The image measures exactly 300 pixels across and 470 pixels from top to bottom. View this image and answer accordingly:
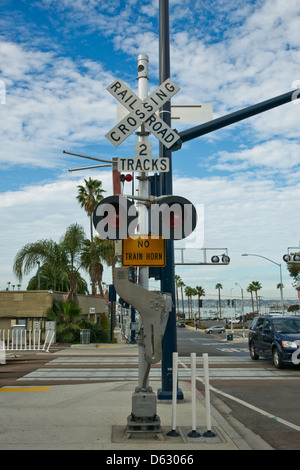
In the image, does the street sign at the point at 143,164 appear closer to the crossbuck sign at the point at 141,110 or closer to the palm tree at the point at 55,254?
the crossbuck sign at the point at 141,110

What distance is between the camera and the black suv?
45.6ft

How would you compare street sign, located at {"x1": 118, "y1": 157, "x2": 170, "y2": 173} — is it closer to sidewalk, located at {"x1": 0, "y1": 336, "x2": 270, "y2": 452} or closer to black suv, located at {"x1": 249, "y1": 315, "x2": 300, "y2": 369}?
sidewalk, located at {"x1": 0, "y1": 336, "x2": 270, "y2": 452}

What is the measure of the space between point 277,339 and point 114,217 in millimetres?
9696

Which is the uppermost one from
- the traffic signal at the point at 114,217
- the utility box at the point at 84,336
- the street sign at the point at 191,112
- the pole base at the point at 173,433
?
the street sign at the point at 191,112

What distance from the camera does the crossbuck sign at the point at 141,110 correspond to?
6.60 m

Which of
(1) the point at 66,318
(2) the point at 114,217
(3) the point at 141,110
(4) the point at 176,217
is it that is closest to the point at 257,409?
(4) the point at 176,217

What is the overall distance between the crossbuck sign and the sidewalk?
386 centimetres

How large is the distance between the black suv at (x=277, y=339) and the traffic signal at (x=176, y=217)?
884 cm

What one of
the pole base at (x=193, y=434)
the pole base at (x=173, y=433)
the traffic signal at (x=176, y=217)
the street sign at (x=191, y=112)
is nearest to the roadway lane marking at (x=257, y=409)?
the pole base at (x=193, y=434)

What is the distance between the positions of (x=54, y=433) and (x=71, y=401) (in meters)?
2.57

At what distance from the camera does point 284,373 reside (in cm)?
1354
